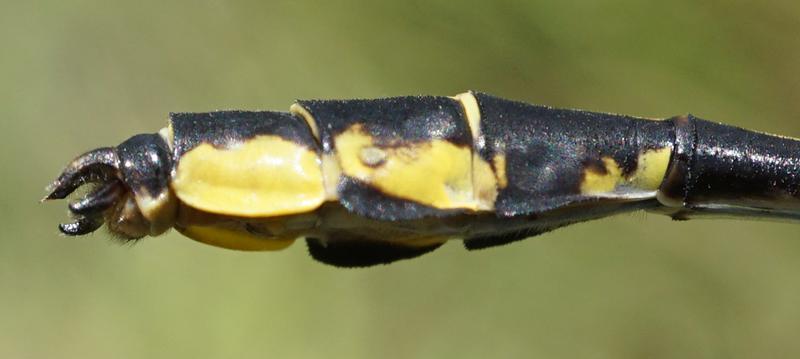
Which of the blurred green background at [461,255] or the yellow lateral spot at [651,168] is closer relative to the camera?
the yellow lateral spot at [651,168]

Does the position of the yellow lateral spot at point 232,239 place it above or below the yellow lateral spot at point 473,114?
below

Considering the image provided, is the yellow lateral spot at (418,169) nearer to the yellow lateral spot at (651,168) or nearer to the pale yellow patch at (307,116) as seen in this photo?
the pale yellow patch at (307,116)

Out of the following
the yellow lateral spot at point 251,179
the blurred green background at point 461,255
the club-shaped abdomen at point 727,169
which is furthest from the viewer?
the blurred green background at point 461,255

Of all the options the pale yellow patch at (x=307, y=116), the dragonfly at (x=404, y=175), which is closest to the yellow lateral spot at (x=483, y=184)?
the dragonfly at (x=404, y=175)

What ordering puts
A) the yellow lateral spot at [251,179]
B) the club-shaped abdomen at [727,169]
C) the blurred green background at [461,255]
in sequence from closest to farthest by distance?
the yellow lateral spot at [251,179] < the club-shaped abdomen at [727,169] < the blurred green background at [461,255]

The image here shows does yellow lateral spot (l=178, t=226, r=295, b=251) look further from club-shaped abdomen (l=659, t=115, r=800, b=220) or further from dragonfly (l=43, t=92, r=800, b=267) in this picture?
club-shaped abdomen (l=659, t=115, r=800, b=220)

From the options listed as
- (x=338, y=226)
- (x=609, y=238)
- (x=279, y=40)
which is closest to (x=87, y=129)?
(x=279, y=40)
